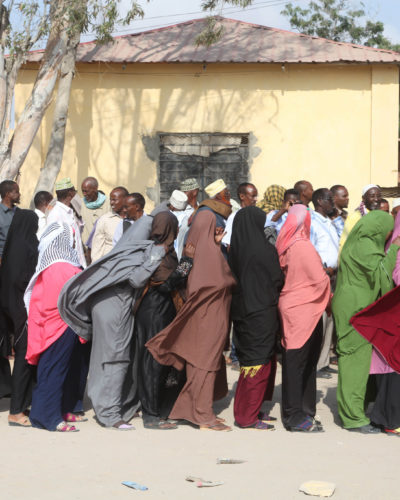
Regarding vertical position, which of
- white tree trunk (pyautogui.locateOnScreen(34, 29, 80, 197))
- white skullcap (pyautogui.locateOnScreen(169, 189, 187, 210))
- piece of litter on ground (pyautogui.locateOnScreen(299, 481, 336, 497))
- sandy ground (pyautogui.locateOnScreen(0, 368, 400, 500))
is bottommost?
sandy ground (pyautogui.locateOnScreen(0, 368, 400, 500))

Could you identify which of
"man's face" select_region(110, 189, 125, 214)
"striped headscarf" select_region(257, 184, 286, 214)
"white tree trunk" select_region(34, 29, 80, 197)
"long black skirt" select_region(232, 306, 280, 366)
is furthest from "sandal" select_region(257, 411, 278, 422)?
"white tree trunk" select_region(34, 29, 80, 197)

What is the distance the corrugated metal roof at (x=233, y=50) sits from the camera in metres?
13.7

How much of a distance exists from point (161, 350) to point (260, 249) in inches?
41.0

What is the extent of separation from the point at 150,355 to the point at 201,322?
0.47 m

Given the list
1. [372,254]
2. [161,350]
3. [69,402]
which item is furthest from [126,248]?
[372,254]

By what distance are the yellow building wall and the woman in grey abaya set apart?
25.8 feet

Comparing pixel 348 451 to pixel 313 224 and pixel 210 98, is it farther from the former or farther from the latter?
pixel 210 98

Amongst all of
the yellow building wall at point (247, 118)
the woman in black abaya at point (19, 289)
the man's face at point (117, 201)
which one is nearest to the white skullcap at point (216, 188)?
the woman in black abaya at point (19, 289)

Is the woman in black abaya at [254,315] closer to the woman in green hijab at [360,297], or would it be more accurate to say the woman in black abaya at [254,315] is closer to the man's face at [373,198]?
the woman in green hijab at [360,297]

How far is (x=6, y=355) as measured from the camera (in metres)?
6.54

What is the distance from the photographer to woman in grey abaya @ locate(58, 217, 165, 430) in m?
6.07

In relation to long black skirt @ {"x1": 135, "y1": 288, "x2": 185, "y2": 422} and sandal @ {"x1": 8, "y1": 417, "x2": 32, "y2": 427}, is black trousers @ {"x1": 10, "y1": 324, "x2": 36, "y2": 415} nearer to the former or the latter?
sandal @ {"x1": 8, "y1": 417, "x2": 32, "y2": 427}

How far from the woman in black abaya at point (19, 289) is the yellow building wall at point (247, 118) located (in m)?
7.51

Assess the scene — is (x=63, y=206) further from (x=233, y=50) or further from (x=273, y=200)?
(x=233, y=50)
